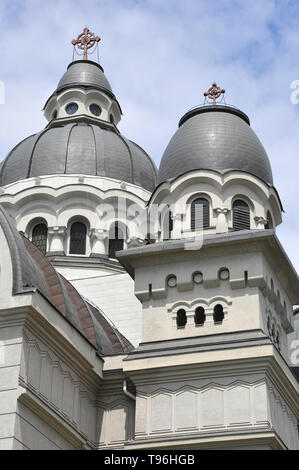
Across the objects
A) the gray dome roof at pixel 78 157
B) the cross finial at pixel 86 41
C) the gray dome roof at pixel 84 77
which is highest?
the cross finial at pixel 86 41

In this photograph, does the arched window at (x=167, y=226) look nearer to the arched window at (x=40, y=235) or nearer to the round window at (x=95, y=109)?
the arched window at (x=40, y=235)

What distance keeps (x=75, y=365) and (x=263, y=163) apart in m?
8.65

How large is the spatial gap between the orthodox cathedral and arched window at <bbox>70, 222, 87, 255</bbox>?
5.13 m

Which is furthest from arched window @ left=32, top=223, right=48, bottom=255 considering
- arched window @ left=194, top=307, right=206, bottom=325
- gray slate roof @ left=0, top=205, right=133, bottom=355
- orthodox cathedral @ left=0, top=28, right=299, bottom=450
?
arched window @ left=194, top=307, right=206, bottom=325

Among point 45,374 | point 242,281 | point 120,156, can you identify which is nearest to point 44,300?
point 45,374

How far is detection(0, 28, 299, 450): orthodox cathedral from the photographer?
22734mm

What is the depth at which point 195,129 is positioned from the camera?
2891 centimetres

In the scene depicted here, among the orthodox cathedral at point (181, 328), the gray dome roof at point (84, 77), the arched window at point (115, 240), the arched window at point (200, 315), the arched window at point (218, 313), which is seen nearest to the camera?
the orthodox cathedral at point (181, 328)

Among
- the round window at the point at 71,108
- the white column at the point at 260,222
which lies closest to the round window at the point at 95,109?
the round window at the point at 71,108

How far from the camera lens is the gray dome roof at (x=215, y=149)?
92.7 feet

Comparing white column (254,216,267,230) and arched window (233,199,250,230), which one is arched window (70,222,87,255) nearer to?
arched window (233,199,250,230)

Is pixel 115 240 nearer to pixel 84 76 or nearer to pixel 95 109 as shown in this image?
pixel 95 109

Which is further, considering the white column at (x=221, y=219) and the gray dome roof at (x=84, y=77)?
the gray dome roof at (x=84, y=77)

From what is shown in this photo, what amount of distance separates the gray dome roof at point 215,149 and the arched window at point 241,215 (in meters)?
1.00
